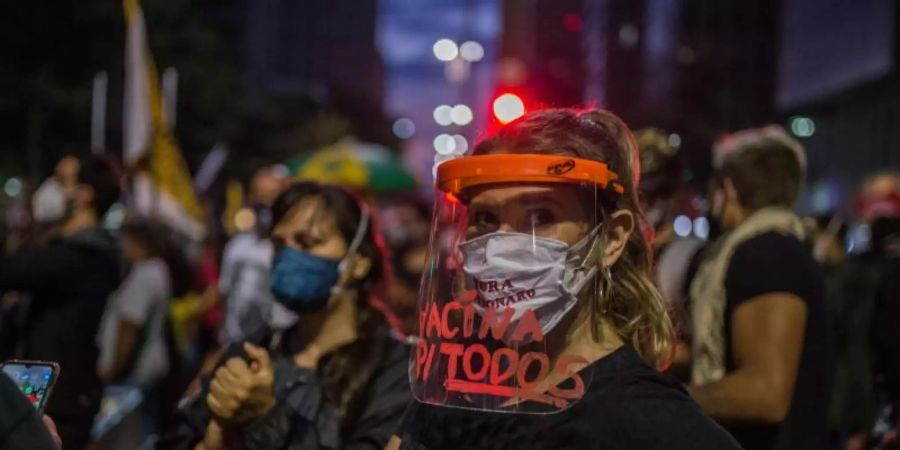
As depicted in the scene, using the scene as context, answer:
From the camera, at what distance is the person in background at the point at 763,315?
3.71 meters

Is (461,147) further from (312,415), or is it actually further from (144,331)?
(312,415)

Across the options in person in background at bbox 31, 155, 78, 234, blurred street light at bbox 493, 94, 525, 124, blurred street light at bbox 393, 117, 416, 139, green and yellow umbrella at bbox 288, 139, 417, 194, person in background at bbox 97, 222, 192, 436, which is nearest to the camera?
person in background at bbox 31, 155, 78, 234

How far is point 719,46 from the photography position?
231ft

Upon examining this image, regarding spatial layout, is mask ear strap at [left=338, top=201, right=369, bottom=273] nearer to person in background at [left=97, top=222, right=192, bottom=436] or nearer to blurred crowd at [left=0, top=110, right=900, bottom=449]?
blurred crowd at [left=0, top=110, right=900, bottom=449]

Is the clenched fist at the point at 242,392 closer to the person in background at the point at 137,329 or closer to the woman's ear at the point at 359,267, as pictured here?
the woman's ear at the point at 359,267

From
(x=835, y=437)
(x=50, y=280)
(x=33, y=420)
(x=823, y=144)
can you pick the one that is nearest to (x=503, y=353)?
(x=33, y=420)

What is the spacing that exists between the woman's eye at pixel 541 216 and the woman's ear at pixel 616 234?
0.14 m

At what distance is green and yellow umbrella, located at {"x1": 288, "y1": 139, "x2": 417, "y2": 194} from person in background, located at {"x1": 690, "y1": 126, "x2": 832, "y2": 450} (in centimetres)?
536

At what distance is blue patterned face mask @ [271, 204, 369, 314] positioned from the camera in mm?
4008

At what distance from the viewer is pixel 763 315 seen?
12.3 ft

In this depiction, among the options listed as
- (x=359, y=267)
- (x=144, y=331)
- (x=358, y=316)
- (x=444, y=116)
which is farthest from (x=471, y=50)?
(x=358, y=316)

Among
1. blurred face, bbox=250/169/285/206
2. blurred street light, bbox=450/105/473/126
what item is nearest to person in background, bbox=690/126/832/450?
blurred face, bbox=250/169/285/206

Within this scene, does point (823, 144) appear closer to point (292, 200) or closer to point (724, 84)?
point (724, 84)

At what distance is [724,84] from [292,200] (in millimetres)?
50560
